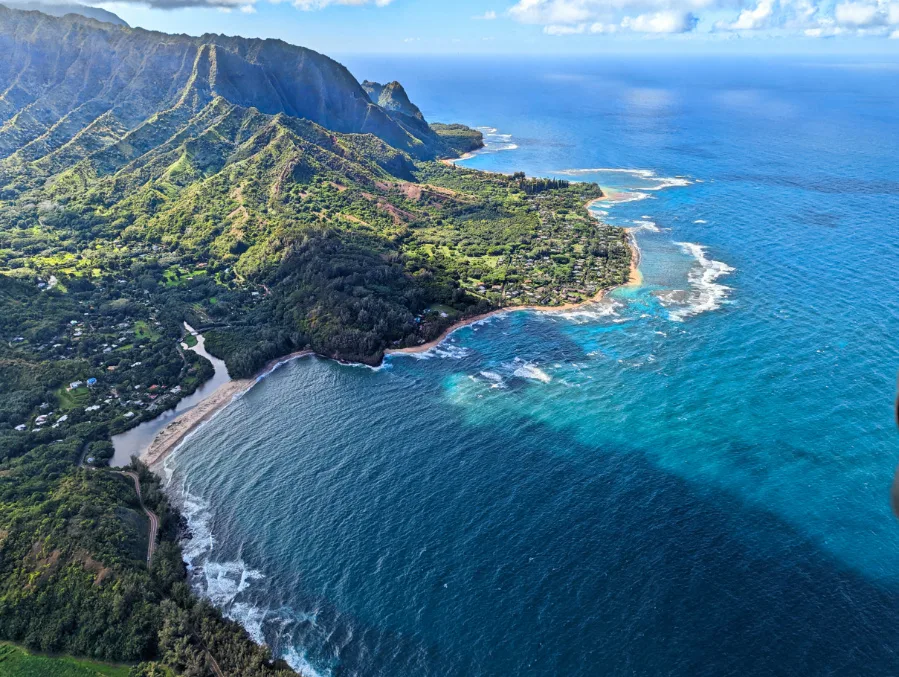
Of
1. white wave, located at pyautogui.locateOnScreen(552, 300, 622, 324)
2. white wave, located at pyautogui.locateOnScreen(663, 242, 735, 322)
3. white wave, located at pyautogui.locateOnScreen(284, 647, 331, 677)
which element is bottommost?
white wave, located at pyautogui.locateOnScreen(663, 242, 735, 322)

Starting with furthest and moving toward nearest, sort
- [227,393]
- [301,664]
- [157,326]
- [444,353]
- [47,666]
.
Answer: [157,326]
[444,353]
[227,393]
[301,664]
[47,666]

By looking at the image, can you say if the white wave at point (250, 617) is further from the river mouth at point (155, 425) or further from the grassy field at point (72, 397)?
the grassy field at point (72, 397)

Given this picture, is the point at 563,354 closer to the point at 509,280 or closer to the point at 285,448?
the point at 509,280

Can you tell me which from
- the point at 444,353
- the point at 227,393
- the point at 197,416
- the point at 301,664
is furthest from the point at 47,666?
the point at 444,353

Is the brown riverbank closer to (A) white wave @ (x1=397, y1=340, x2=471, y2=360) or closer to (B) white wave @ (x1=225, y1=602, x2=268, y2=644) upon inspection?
(A) white wave @ (x1=397, y1=340, x2=471, y2=360)

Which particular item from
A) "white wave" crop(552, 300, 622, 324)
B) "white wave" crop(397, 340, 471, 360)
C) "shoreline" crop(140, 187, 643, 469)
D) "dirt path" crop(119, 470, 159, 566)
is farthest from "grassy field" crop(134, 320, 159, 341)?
"white wave" crop(552, 300, 622, 324)

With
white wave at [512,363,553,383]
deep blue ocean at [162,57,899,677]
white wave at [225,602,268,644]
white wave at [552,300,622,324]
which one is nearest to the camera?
deep blue ocean at [162,57,899,677]

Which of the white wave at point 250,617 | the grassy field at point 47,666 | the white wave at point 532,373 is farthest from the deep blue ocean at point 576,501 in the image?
the grassy field at point 47,666

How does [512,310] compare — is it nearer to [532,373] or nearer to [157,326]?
[532,373]
